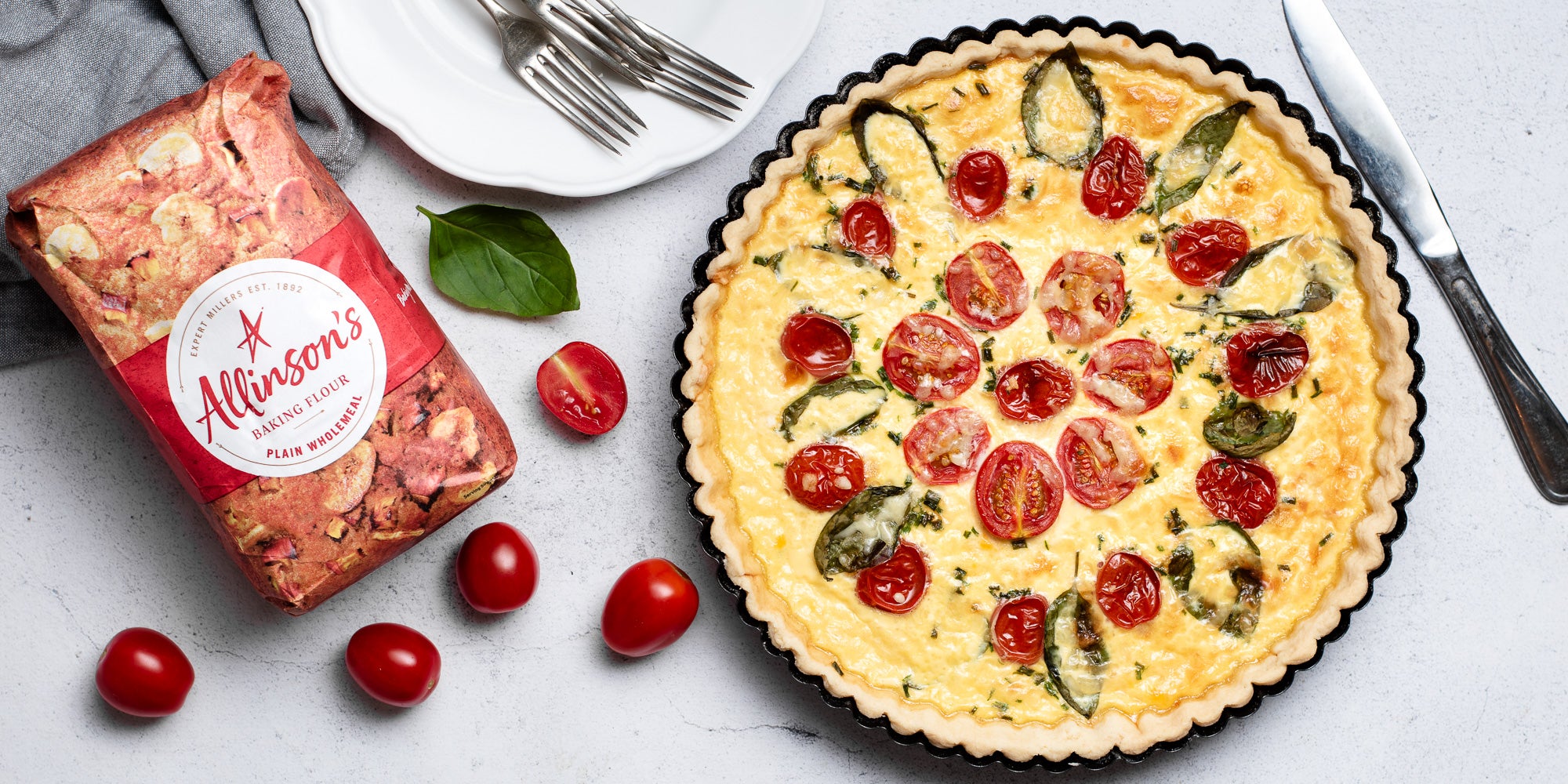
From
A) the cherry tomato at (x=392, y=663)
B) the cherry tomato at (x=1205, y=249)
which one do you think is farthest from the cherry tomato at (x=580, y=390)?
the cherry tomato at (x=1205, y=249)

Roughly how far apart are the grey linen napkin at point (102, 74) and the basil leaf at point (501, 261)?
1.45 feet

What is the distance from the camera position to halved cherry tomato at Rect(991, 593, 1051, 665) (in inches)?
117

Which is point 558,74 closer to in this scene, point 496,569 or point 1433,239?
point 496,569

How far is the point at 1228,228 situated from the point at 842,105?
1166mm

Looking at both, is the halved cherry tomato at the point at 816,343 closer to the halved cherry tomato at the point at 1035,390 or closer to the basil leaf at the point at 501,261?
the halved cherry tomato at the point at 1035,390

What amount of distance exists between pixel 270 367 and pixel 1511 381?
3656 millimetres

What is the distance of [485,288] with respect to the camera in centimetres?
319

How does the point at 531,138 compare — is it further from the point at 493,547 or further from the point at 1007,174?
→ the point at 1007,174

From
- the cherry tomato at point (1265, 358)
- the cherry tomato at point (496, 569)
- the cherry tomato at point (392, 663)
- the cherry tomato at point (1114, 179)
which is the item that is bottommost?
the cherry tomato at point (392, 663)

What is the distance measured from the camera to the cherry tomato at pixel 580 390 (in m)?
3.16

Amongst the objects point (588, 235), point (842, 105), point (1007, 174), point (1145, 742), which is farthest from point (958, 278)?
point (1145, 742)

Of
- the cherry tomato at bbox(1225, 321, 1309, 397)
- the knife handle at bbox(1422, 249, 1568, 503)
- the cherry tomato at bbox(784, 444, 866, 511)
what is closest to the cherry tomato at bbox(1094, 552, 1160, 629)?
the cherry tomato at bbox(1225, 321, 1309, 397)

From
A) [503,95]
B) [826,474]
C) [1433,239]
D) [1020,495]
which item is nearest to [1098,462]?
[1020,495]

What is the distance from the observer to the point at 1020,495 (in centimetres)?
295
